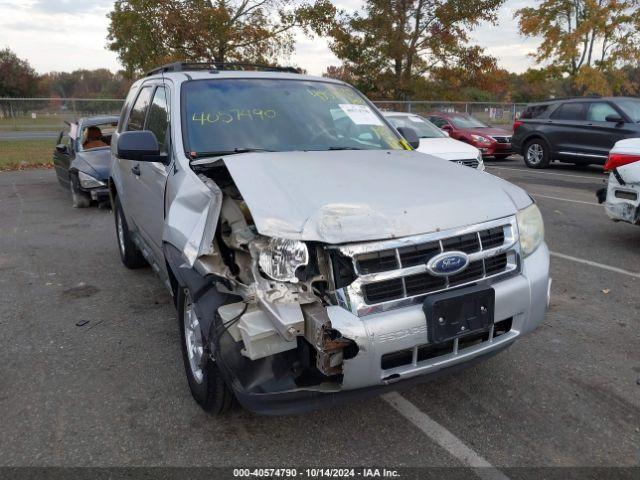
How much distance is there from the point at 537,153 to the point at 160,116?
12.5 m

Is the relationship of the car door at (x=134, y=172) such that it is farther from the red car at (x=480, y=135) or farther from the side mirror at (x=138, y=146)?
the red car at (x=480, y=135)

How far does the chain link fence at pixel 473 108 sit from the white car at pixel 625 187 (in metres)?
18.3

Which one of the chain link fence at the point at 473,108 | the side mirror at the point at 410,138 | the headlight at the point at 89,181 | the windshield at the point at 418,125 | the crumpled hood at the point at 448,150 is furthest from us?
the chain link fence at the point at 473,108

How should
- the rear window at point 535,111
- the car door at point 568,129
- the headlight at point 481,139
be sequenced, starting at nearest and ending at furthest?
1. the car door at point 568,129
2. the rear window at point 535,111
3. the headlight at point 481,139

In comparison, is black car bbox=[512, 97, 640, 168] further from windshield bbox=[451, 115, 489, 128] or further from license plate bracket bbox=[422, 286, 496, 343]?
license plate bracket bbox=[422, 286, 496, 343]

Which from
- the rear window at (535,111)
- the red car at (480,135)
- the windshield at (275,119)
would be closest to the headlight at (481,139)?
the red car at (480,135)

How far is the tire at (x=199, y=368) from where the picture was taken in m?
2.77

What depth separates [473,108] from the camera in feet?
83.3

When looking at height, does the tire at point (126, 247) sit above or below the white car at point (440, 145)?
below

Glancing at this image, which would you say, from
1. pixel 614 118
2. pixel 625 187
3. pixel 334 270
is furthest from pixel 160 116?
pixel 614 118

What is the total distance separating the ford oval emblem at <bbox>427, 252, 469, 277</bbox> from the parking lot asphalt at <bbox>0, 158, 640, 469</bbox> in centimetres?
94


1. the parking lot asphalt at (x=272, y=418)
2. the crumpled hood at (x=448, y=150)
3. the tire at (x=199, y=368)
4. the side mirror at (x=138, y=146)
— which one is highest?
the side mirror at (x=138, y=146)

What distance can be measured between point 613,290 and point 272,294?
397 centimetres

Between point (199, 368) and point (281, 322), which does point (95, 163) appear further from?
point (281, 322)
